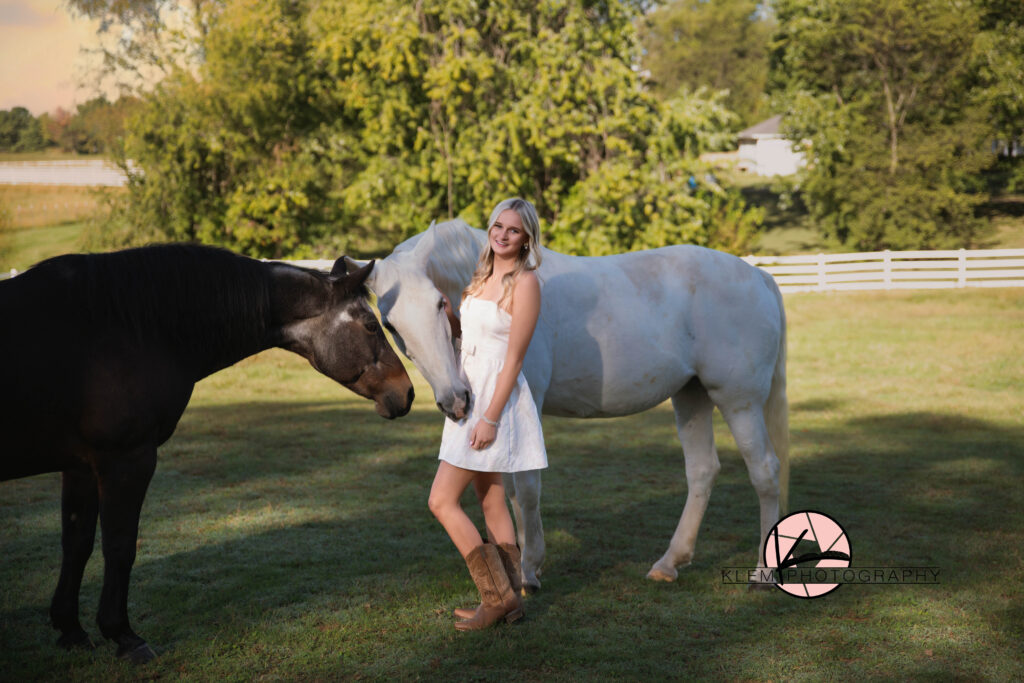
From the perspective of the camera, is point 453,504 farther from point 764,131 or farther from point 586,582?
point 764,131

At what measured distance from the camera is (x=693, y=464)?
5.05 meters

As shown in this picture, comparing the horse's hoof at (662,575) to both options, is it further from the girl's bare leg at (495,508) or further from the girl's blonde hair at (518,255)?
the girl's blonde hair at (518,255)

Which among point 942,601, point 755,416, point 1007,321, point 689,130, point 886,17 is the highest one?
point 886,17

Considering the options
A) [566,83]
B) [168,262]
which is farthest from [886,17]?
[168,262]

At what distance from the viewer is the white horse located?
4.41 metres

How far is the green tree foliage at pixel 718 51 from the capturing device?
2434 inches

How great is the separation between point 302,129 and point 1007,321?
1772 cm

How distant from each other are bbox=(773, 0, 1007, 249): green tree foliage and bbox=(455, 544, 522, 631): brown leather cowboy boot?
25.3m

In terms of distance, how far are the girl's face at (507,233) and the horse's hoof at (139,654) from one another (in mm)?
2192

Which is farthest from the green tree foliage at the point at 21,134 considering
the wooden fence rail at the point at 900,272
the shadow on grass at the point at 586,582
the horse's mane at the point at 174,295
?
the horse's mane at the point at 174,295

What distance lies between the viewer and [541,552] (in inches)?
176

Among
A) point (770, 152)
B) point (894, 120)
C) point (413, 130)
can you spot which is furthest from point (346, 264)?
point (770, 152)

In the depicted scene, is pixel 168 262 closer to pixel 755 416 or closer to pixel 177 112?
pixel 755 416

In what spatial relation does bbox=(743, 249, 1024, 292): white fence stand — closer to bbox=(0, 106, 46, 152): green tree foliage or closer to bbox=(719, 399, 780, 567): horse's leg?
bbox=(719, 399, 780, 567): horse's leg
